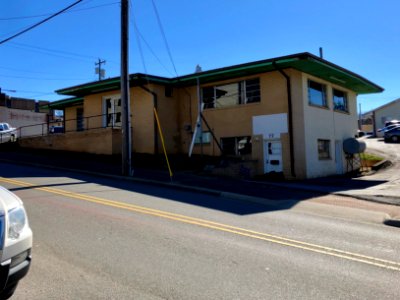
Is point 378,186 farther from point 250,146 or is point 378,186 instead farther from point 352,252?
point 352,252

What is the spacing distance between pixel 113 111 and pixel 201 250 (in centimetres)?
1933

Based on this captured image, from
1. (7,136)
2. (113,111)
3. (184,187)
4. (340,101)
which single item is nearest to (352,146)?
(340,101)

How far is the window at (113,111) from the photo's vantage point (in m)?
24.2

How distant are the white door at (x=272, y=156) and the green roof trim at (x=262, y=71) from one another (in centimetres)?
356

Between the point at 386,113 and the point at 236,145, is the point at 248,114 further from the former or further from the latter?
the point at 386,113

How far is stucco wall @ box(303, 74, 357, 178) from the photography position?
19750 mm

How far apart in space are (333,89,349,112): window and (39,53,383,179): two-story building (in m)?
0.06

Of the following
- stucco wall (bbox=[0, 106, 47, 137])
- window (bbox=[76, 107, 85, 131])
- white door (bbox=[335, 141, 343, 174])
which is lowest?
white door (bbox=[335, 141, 343, 174])

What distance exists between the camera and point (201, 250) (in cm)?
623

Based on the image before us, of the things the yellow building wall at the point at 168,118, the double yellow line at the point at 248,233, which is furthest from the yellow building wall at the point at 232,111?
the double yellow line at the point at 248,233

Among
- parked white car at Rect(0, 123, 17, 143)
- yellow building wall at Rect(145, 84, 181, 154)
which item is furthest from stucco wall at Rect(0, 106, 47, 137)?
yellow building wall at Rect(145, 84, 181, 154)

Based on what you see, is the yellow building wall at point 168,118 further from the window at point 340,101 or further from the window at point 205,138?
the window at point 340,101

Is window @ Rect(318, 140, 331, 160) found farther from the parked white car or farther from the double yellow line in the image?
the parked white car

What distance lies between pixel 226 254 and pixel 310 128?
49.1ft
